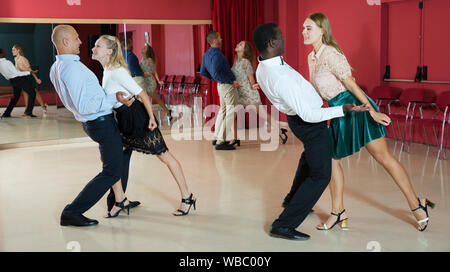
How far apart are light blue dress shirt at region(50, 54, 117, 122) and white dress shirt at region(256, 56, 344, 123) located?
3.95ft

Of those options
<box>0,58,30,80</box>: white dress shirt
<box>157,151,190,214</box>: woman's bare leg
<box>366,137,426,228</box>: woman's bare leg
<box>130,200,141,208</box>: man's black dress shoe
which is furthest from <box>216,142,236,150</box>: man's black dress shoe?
<box>366,137,426,228</box>: woman's bare leg

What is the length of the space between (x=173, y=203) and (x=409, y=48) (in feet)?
14.1

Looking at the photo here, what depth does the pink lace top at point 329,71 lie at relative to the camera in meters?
3.59

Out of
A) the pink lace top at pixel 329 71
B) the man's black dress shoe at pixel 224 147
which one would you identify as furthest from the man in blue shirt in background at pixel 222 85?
the pink lace top at pixel 329 71

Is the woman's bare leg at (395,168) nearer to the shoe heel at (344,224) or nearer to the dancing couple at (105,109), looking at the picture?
the shoe heel at (344,224)

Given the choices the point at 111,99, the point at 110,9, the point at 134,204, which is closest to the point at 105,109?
the point at 111,99

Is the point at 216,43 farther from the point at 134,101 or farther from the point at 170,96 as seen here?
the point at 134,101

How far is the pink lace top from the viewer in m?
3.59

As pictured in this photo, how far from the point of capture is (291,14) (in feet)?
29.6

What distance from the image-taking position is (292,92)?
324cm

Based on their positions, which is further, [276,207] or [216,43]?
[216,43]

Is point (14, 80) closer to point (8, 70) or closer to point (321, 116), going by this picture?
point (8, 70)
